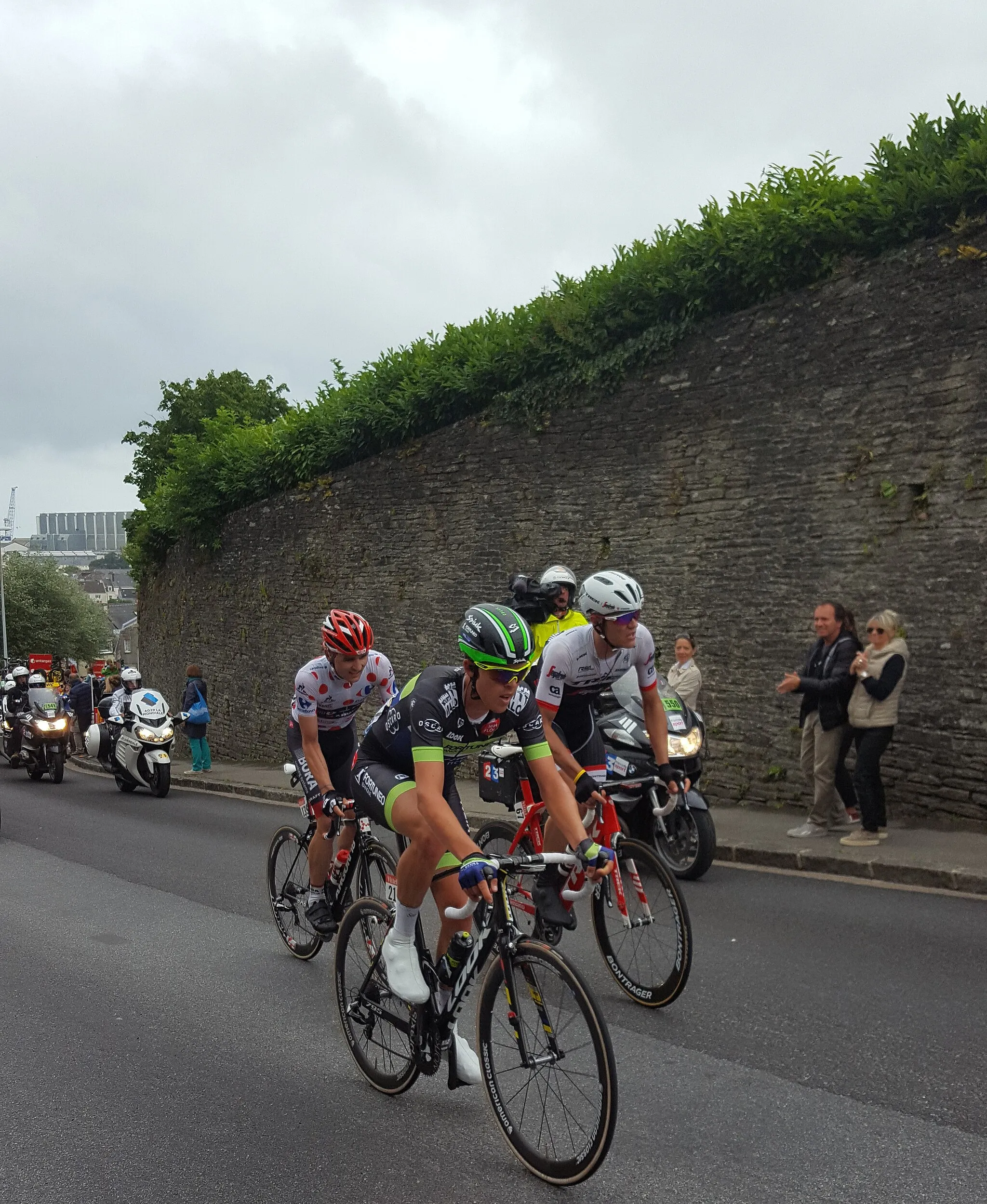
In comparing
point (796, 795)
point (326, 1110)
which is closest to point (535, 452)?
point (796, 795)

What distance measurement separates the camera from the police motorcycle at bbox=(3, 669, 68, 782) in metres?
19.9

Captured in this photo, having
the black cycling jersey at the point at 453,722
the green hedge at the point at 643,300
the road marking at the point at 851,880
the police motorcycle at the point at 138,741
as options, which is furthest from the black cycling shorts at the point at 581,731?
the police motorcycle at the point at 138,741

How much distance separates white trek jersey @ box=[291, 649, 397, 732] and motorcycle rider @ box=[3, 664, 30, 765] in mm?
15393

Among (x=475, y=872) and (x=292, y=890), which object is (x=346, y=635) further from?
(x=475, y=872)

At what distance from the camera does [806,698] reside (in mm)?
10320

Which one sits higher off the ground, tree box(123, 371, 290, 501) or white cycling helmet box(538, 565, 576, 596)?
tree box(123, 371, 290, 501)

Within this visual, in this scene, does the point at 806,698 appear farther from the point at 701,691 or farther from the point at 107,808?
the point at 107,808

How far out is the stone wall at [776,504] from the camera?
10.9 metres

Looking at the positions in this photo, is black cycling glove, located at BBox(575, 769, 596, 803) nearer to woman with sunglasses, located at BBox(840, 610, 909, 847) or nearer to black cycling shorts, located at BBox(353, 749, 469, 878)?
black cycling shorts, located at BBox(353, 749, 469, 878)

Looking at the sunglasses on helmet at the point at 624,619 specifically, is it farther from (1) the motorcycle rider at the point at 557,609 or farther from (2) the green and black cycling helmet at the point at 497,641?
(1) the motorcycle rider at the point at 557,609

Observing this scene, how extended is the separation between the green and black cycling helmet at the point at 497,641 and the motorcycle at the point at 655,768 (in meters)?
4.34

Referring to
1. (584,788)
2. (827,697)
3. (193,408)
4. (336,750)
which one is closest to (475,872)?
(584,788)

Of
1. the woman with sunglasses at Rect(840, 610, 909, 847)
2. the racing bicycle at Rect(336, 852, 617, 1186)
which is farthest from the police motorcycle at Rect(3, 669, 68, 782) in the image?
the racing bicycle at Rect(336, 852, 617, 1186)

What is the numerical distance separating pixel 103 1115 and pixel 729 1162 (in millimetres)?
2424
